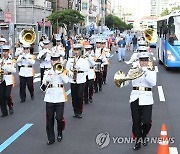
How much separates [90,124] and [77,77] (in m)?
1.31

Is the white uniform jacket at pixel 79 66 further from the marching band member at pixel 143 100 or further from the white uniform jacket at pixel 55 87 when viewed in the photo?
the marching band member at pixel 143 100

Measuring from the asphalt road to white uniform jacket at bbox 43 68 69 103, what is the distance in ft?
2.83

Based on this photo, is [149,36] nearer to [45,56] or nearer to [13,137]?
[45,56]

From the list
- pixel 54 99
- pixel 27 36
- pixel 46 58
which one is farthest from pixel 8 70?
pixel 27 36

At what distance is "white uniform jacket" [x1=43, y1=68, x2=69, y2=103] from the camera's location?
23.3 ft

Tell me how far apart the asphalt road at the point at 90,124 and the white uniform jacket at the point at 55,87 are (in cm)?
86

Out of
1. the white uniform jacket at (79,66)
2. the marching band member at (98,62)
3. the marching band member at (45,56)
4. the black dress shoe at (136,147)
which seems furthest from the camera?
the marching band member at (98,62)

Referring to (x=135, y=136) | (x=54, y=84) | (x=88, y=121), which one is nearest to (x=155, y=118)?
(x=88, y=121)

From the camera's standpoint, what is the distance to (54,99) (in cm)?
707

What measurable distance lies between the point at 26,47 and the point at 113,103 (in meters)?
3.07

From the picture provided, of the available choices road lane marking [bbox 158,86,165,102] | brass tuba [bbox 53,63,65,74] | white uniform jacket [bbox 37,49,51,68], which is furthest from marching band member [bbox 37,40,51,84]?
brass tuba [bbox 53,63,65,74]

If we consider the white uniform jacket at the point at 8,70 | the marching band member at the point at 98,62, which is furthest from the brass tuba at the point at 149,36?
the white uniform jacket at the point at 8,70

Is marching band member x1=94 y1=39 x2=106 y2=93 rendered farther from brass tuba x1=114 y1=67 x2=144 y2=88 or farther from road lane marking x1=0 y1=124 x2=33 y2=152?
brass tuba x1=114 y1=67 x2=144 y2=88

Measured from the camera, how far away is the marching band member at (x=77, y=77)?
9.21m
